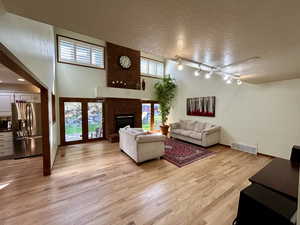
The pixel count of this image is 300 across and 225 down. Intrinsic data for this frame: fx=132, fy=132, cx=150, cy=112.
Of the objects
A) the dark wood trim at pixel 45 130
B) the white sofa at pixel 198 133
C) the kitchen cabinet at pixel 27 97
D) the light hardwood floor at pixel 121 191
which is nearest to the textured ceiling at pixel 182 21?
the dark wood trim at pixel 45 130

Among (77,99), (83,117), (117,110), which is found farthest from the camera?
(117,110)

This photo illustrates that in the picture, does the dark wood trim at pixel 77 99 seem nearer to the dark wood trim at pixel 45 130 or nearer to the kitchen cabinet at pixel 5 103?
the kitchen cabinet at pixel 5 103

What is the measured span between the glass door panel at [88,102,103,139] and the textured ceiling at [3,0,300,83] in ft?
15.5

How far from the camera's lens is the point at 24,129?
12.7 feet

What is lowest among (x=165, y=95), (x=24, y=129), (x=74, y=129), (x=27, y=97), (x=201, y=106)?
(x=74, y=129)

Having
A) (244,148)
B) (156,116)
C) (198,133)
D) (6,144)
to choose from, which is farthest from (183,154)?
(6,144)

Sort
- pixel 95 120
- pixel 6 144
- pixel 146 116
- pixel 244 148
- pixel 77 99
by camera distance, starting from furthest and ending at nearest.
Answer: pixel 146 116, pixel 95 120, pixel 77 99, pixel 244 148, pixel 6 144

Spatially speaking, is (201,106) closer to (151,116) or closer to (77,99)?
(151,116)

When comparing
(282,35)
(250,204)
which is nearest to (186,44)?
(282,35)

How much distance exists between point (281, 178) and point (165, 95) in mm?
5806

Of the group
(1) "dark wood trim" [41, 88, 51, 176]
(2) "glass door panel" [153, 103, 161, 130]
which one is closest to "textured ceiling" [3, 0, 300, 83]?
(1) "dark wood trim" [41, 88, 51, 176]

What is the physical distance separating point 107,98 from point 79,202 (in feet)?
14.2

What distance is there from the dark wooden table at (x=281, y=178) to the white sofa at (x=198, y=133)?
296 centimetres

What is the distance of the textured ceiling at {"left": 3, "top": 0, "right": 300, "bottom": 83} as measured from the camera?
0.96m
